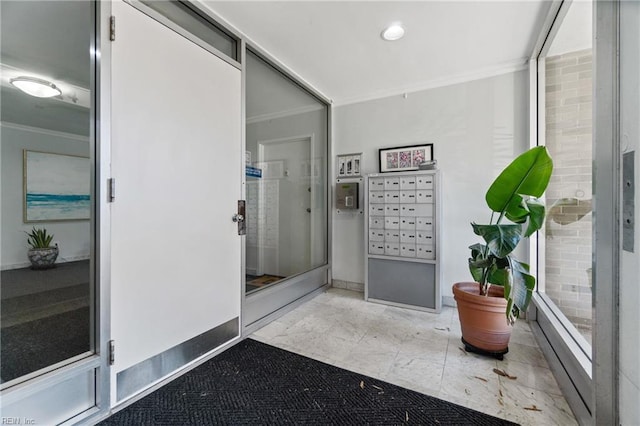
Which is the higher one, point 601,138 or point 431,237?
point 601,138

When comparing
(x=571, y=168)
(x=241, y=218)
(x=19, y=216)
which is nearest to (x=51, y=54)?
(x=19, y=216)

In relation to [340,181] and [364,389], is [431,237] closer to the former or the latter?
[340,181]

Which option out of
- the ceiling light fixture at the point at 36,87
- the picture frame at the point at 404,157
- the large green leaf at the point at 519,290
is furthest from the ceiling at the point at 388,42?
the large green leaf at the point at 519,290

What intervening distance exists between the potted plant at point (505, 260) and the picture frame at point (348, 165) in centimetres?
183

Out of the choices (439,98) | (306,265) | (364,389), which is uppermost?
(439,98)

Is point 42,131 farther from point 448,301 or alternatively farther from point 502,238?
point 448,301

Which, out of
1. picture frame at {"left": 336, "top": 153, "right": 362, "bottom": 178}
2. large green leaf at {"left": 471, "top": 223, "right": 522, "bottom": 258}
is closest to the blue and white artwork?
large green leaf at {"left": 471, "top": 223, "right": 522, "bottom": 258}

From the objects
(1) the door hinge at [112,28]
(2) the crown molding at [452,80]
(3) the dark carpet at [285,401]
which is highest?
(2) the crown molding at [452,80]

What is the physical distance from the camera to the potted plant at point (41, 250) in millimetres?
1798

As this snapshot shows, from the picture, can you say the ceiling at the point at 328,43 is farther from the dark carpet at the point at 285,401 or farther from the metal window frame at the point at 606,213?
the dark carpet at the point at 285,401

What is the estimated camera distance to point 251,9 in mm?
1969

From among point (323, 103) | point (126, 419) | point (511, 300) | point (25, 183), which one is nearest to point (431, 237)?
point (511, 300)

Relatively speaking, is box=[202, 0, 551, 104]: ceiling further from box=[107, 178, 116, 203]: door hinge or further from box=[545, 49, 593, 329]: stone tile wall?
box=[107, 178, 116, 203]: door hinge

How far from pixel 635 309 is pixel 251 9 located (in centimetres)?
265
